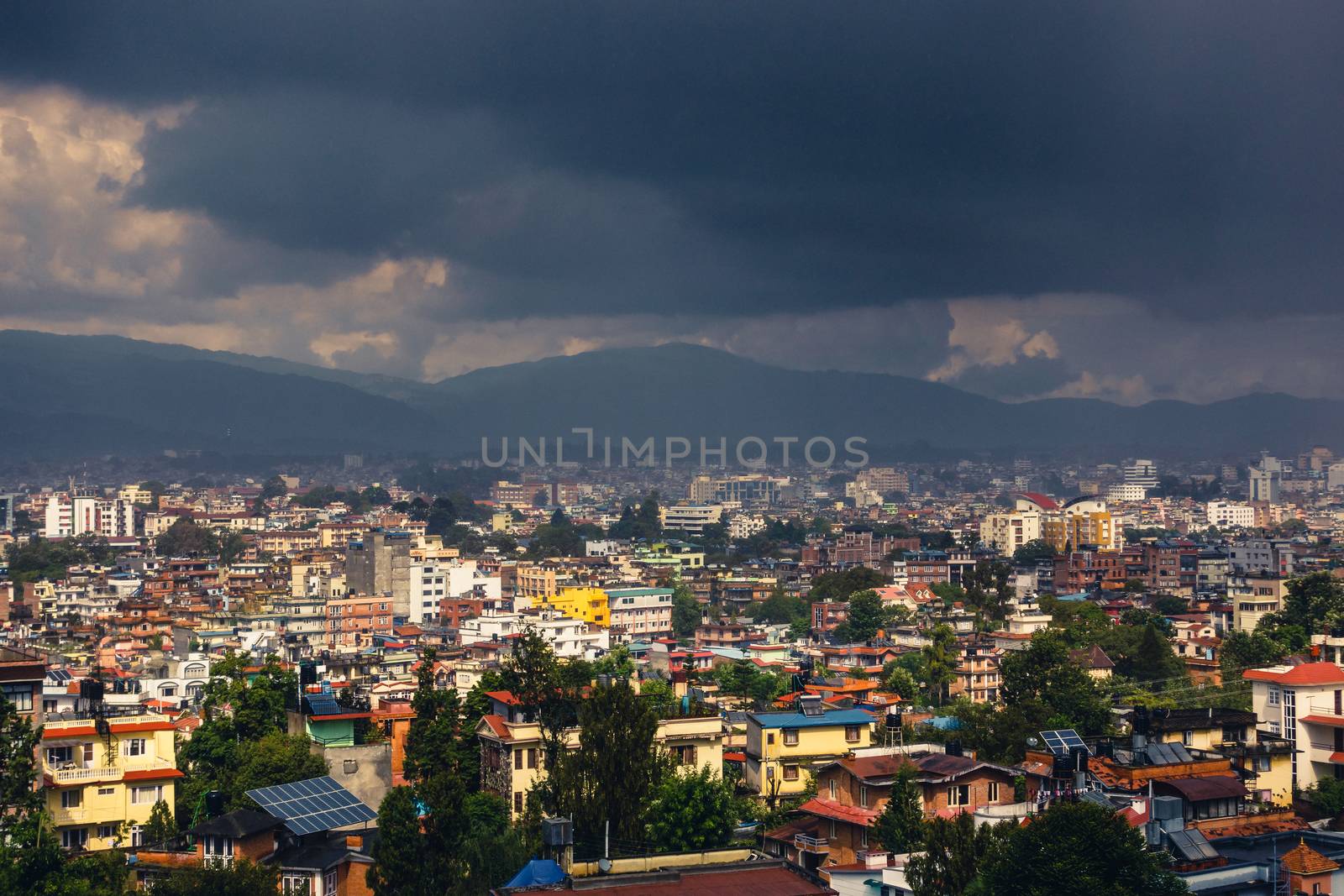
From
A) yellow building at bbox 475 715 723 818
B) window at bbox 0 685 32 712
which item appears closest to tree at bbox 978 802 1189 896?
yellow building at bbox 475 715 723 818

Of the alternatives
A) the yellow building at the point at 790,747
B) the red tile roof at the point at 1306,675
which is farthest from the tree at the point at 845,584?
the yellow building at the point at 790,747

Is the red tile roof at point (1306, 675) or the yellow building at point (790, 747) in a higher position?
the red tile roof at point (1306, 675)

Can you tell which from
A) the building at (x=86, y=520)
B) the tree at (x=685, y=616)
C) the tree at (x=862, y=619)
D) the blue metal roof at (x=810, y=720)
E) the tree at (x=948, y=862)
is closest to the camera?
the tree at (x=948, y=862)

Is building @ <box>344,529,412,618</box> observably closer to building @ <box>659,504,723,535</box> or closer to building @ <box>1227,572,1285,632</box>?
building @ <box>1227,572,1285,632</box>

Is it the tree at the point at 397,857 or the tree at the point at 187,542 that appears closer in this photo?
the tree at the point at 397,857

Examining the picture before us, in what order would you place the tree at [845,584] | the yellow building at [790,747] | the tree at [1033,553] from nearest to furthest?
the yellow building at [790,747]
the tree at [845,584]
the tree at [1033,553]

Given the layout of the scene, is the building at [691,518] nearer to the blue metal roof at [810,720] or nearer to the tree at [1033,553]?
the tree at [1033,553]

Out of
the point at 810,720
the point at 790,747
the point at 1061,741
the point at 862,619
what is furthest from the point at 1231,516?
the point at 1061,741
